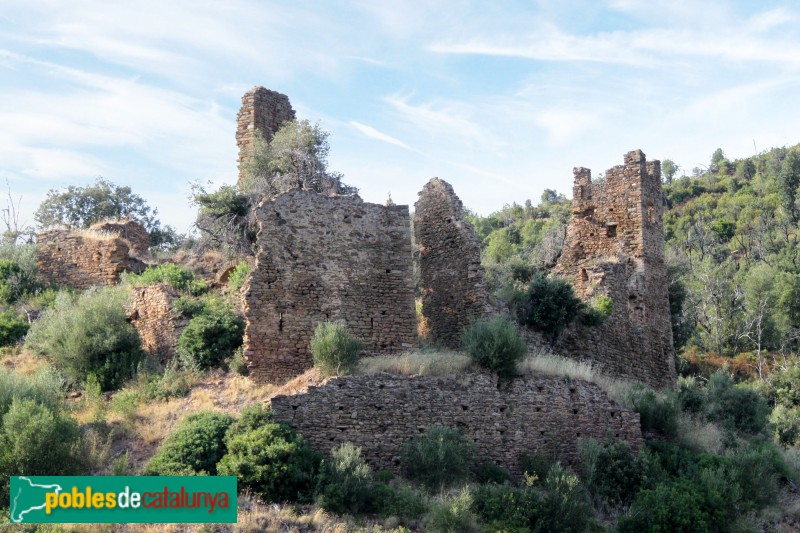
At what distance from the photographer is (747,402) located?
23.9 metres

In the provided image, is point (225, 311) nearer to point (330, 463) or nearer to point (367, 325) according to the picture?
point (367, 325)

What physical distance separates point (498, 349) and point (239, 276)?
7.34 meters

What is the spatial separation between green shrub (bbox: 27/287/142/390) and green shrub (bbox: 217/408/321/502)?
5409mm

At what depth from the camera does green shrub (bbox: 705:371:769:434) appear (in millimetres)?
23438

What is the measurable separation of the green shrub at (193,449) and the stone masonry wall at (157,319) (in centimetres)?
423

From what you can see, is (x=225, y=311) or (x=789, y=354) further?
(x=789, y=354)

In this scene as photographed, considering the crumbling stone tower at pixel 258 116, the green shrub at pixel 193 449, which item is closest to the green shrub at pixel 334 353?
the green shrub at pixel 193 449

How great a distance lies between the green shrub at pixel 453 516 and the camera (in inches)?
622

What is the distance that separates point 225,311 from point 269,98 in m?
11.4

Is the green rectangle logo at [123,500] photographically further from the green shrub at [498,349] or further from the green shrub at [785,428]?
the green shrub at [785,428]

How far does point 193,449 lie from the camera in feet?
55.4

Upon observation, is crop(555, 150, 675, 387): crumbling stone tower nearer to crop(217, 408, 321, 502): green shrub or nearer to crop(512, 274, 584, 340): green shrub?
crop(512, 274, 584, 340): green shrub

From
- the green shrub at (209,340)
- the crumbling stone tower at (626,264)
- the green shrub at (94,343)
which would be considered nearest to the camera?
the green shrub at (209,340)

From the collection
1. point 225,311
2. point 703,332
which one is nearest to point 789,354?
point 703,332
